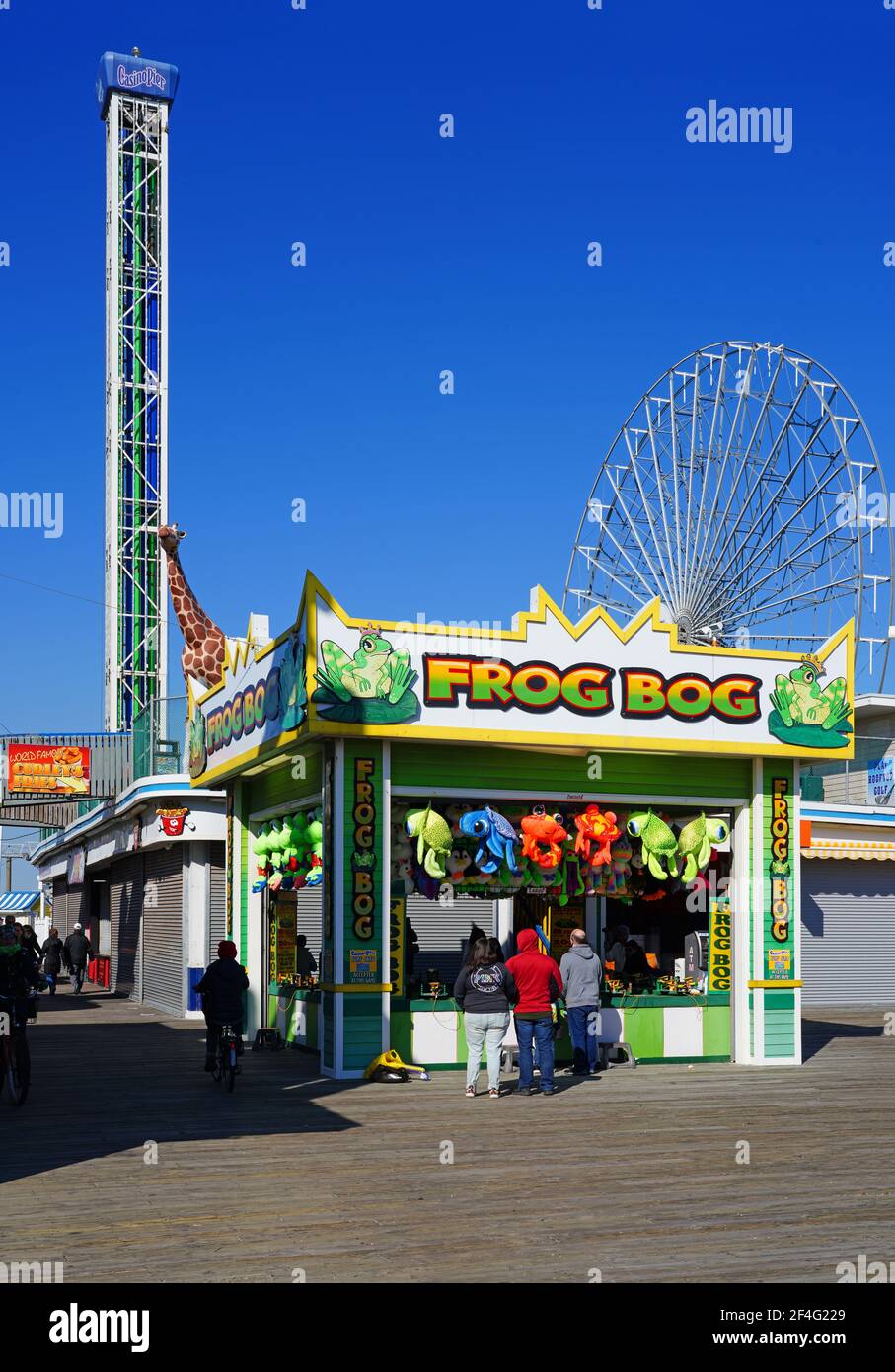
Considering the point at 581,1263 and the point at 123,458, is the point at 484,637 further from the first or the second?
the point at 123,458

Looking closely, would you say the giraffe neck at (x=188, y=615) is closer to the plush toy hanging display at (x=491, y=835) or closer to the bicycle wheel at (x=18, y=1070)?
the plush toy hanging display at (x=491, y=835)

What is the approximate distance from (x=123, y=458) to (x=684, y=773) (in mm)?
60578

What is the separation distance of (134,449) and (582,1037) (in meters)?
62.6

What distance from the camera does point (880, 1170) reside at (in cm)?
1174

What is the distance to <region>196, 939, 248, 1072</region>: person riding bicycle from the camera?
17500mm

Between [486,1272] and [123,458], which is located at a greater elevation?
[123,458]

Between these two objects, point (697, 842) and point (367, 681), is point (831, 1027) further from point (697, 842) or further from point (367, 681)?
point (367, 681)

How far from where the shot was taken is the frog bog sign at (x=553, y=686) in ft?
59.2

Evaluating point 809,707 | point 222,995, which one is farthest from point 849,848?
point 222,995

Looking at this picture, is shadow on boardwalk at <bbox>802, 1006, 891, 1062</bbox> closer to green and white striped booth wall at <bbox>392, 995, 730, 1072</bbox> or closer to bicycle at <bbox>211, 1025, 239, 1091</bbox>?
green and white striped booth wall at <bbox>392, 995, 730, 1072</bbox>

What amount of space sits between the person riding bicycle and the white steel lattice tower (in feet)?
190

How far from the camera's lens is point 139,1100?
1614 cm

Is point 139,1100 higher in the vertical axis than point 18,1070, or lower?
lower
